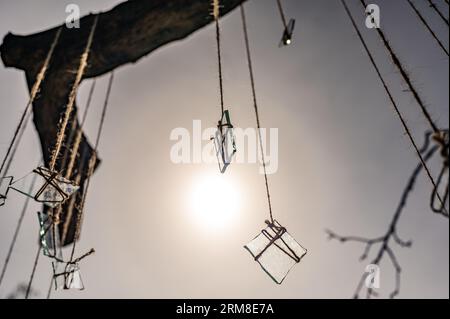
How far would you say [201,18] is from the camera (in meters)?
4.03

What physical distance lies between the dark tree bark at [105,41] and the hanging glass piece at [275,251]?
284cm

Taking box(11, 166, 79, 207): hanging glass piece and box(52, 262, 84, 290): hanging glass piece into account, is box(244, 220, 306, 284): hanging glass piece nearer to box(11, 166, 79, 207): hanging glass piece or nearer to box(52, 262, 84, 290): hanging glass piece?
box(11, 166, 79, 207): hanging glass piece

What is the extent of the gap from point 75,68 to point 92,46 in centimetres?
49

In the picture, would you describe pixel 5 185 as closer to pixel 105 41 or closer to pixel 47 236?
pixel 47 236

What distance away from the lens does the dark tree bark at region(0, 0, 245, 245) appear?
403cm

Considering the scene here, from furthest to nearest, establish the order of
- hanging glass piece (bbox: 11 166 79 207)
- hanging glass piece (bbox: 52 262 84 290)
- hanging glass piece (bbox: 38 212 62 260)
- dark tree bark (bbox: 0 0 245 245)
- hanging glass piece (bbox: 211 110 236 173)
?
dark tree bark (bbox: 0 0 245 245)
hanging glass piece (bbox: 52 262 84 290)
hanging glass piece (bbox: 38 212 62 260)
hanging glass piece (bbox: 11 166 79 207)
hanging glass piece (bbox: 211 110 236 173)

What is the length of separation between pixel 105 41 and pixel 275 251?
394 centimetres

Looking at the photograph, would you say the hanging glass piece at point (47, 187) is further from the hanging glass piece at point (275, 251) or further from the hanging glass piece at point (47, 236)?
the hanging glass piece at point (275, 251)

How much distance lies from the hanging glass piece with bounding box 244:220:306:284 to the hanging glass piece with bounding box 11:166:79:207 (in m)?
1.51

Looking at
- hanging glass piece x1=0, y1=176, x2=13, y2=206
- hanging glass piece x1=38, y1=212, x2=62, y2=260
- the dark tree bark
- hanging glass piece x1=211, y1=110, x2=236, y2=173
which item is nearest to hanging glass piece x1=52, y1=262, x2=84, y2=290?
hanging glass piece x1=38, y1=212, x2=62, y2=260

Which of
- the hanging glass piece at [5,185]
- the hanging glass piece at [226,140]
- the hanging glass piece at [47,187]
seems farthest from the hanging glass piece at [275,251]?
the hanging glass piece at [5,185]

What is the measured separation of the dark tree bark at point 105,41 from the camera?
403 cm
